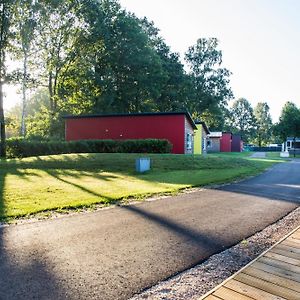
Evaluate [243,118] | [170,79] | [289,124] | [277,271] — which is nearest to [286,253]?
[277,271]

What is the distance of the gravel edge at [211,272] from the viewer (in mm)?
3543

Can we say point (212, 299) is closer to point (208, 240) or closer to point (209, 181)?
point (208, 240)

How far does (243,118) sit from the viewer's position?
332 feet

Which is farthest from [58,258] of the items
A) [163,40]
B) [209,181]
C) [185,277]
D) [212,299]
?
[163,40]

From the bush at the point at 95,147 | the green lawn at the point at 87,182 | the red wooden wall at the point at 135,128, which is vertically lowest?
the green lawn at the point at 87,182

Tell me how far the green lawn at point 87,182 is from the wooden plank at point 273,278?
5308mm

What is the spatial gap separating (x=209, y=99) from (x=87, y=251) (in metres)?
53.3

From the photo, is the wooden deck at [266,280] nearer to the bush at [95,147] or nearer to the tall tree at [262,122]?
the bush at [95,147]

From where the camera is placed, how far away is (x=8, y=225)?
6.37 metres

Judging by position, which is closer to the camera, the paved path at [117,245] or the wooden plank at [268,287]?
the wooden plank at [268,287]

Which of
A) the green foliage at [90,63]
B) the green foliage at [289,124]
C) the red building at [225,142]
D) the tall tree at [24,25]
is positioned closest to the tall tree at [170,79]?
the green foliage at [90,63]

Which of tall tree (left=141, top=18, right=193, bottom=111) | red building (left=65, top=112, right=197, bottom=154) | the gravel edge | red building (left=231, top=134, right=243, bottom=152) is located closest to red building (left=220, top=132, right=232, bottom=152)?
red building (left=231, top=134, right=243, bottom=152)

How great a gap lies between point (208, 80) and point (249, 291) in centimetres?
5640

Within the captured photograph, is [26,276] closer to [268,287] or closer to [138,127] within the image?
[268,287]
